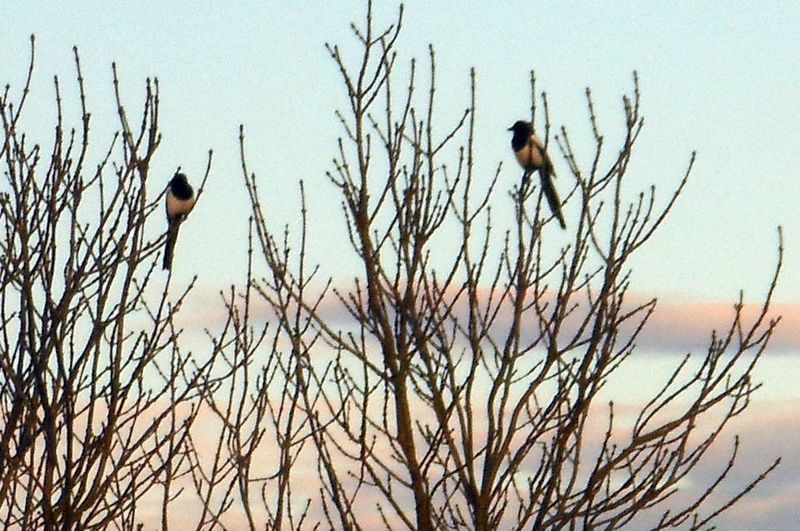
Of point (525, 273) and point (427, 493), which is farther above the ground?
point (525, 273)

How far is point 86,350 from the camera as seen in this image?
5.99 m

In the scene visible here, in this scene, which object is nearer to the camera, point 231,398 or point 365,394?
point 365,394

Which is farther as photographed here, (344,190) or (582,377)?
(344,190)

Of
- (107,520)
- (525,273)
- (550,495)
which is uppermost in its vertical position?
(525,273)

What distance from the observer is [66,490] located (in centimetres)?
577

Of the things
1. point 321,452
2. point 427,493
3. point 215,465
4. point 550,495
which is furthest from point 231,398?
point 550,495

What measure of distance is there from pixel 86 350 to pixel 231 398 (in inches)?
30.7

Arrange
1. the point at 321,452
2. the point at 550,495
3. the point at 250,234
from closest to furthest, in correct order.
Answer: the point at 550,495 → the point at 321,452 → the point at 250,234

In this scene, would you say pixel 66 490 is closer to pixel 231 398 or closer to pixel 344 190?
pixel 231 398

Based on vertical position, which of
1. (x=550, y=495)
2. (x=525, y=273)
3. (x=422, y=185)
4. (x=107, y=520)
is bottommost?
(x=550, y=495)

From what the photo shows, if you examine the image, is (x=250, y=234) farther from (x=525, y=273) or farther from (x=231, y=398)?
(x=525, y=273)

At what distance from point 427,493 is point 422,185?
1.27 meters

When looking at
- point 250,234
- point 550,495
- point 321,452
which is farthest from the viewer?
point 250,234

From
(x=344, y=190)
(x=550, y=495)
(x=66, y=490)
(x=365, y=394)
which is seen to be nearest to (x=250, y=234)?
(x=344, y=190)
